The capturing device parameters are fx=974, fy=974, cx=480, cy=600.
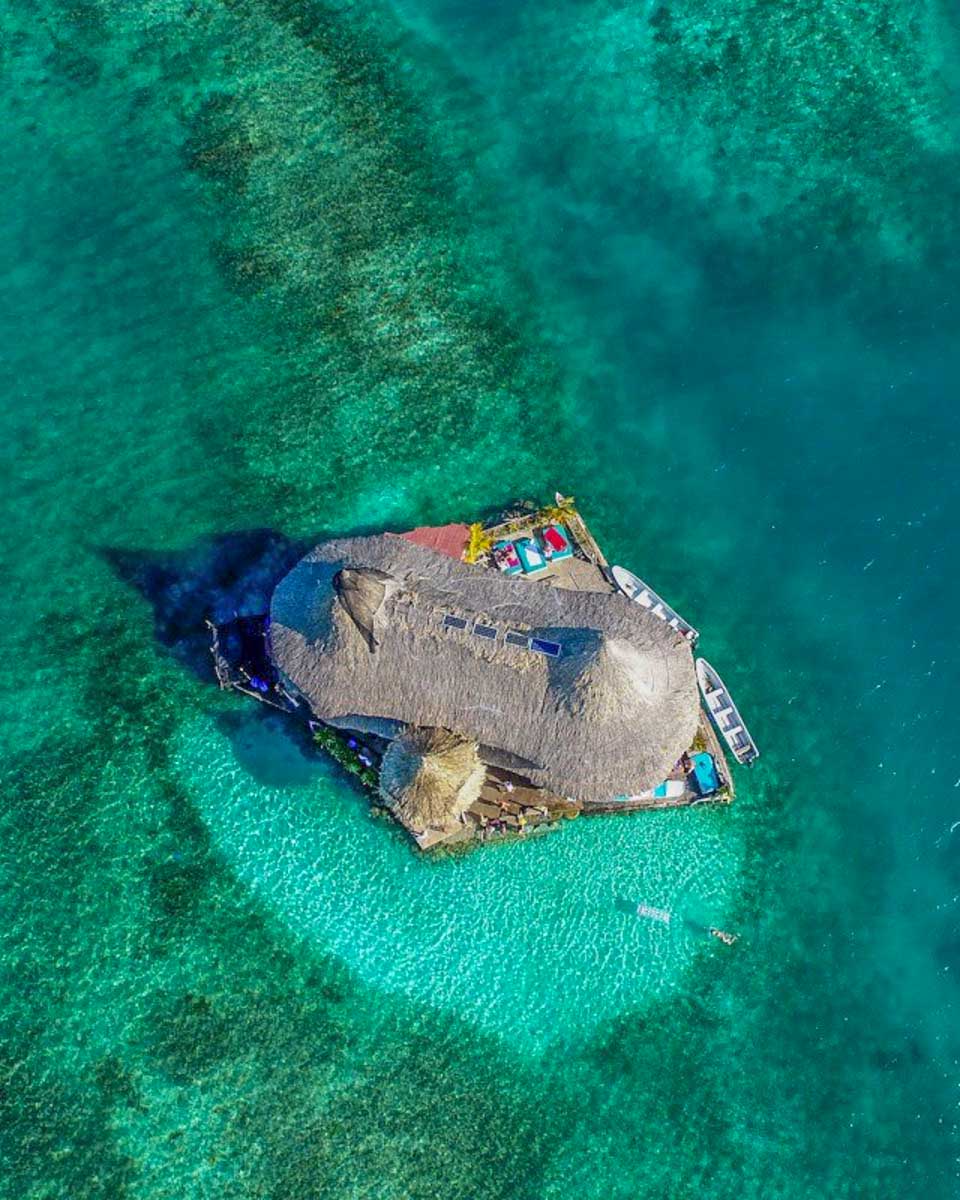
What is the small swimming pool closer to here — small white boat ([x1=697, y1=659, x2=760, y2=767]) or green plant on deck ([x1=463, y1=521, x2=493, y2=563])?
small white boat ([x1=697, y1=659, x2=760, y2=767])

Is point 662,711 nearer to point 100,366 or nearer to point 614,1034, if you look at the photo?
point 614,1034

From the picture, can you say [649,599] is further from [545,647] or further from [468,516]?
[468,516]

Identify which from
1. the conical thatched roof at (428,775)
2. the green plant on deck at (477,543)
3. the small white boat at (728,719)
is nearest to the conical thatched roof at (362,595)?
the conical thatched roof at (428,775)

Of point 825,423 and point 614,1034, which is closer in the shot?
point 614,1034

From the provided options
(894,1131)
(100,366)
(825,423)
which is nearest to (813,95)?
(825,423)

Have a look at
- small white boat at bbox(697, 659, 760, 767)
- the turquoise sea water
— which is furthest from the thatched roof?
the turquoise sea water
